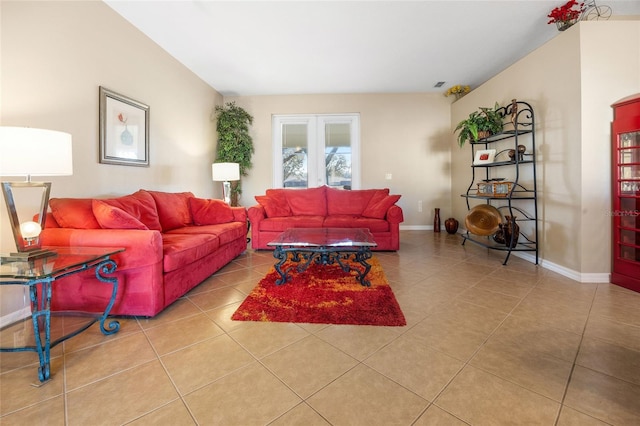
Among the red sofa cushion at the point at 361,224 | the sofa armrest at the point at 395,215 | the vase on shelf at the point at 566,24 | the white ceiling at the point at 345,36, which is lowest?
the red sofa cushion at the point at 361,224

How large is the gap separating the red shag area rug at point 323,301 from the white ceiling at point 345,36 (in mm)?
2793

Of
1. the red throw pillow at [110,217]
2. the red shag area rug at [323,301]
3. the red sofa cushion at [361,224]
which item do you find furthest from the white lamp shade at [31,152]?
the red sofa cushion at [361,224]

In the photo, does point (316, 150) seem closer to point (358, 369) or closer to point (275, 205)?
point (275, 205)

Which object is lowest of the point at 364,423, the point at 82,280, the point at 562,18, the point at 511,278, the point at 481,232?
the point at 364,423

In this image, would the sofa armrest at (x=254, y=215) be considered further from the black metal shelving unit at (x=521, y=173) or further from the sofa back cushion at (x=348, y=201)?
the black metal shelving unit at (x=521, y=173)

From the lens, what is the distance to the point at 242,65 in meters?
3.80

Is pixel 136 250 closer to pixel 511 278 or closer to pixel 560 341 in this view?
pixel 560 341

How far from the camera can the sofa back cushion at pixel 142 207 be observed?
227 cm

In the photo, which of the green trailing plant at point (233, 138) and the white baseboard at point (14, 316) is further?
the green trailing plant at point (233, 138)

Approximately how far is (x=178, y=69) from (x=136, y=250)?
3.12 m

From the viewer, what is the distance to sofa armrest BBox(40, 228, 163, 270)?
5.62 feet

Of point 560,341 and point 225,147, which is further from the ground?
point 225,147

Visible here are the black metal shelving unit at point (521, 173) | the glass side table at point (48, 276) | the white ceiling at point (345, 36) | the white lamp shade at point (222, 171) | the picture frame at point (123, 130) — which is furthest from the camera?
the white lamp shade at point (222, 171)

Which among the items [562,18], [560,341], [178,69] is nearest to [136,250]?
[560,341]
